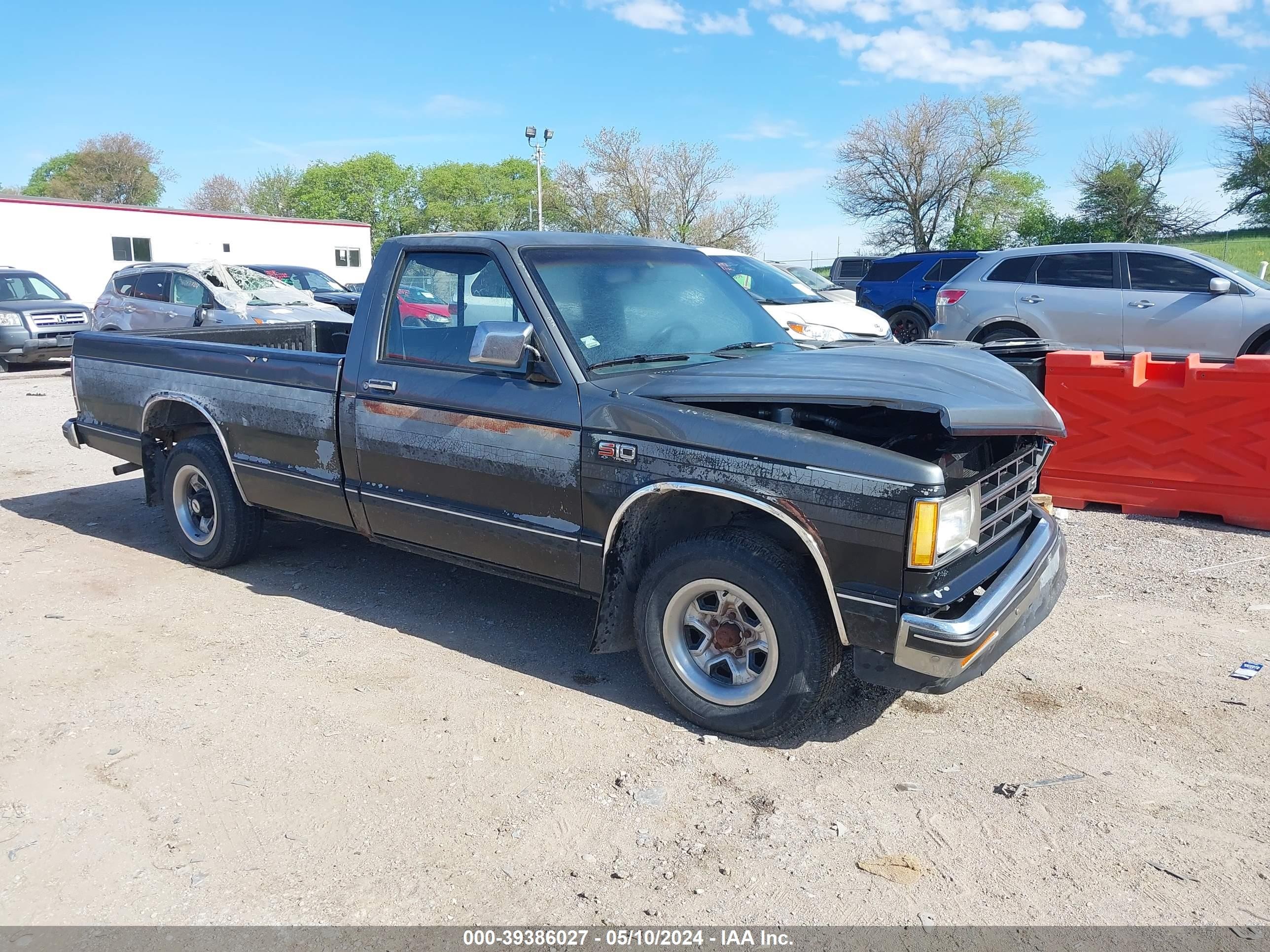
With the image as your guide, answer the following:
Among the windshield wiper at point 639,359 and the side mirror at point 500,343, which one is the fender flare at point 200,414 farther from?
the windshield wiper at point 639,359

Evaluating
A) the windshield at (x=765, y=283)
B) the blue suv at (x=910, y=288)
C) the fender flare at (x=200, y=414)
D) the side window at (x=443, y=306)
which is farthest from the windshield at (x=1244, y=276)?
the fender flare at (x=200, y=414)

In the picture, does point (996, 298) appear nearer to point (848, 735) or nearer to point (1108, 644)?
point (1108, 644)

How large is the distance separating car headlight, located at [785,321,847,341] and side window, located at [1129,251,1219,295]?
356 centimetres

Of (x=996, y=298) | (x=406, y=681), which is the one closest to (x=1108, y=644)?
(x=406, y=681)

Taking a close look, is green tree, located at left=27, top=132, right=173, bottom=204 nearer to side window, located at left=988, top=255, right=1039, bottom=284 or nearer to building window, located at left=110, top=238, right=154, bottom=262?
building window, located at left=110, top=238, right=154, bottom=262

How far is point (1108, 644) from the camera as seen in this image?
476cm

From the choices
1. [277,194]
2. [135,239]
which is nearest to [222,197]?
[277,194]

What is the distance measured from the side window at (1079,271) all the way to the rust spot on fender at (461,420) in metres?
9.23

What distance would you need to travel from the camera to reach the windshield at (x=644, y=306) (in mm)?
4348

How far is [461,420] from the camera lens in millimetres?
4469

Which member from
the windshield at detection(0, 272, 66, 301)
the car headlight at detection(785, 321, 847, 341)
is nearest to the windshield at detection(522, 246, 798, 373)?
the car headlight at detection(785, 321, 847, 341)

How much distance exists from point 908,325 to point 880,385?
16.7m

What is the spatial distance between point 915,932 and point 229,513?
178 inches

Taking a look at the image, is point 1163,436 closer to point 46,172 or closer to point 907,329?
point 907,329
